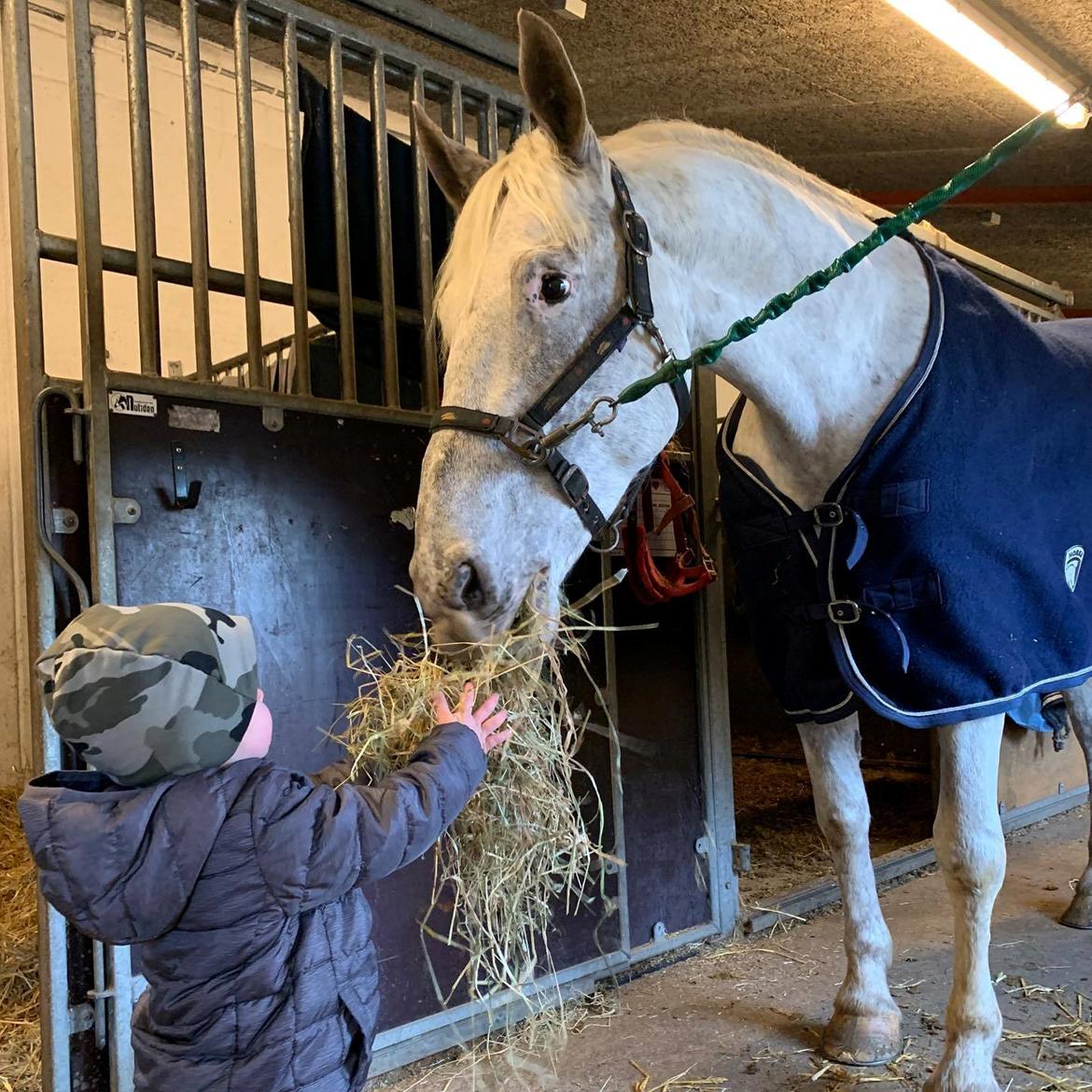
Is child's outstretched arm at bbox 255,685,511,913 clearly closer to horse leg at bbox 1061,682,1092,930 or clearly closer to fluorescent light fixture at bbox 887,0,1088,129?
horse leg at bbox 1061,682,1092,930

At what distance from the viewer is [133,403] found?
156 centimetres

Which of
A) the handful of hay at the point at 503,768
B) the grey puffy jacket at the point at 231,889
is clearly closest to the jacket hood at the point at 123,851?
the grey puffy jacket at the point at 231,889

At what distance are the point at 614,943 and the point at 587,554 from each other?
37.1 inches

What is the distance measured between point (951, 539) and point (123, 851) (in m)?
1.32

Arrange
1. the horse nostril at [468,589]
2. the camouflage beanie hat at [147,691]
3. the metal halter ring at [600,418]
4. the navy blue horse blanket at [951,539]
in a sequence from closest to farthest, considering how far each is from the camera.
A: 1. the camouflage beanie hat at [147,691]
2. the horse nostril at [468,589]
3. the metal halter ring at [600,418]
4. the navy blue horse blanket at [951,539]

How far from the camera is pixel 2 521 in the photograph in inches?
143

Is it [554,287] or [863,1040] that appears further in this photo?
[863,1040]

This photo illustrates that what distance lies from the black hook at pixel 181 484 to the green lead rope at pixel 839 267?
2.54ft

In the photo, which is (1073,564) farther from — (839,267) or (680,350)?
(680,350)

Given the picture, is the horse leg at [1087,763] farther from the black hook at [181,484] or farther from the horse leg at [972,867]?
the black hook at [181,484]

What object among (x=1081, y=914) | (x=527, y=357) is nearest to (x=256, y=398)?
(x=527, y=357)

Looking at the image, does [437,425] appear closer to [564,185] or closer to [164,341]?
[564,185]

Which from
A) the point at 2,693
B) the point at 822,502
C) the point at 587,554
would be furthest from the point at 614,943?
the point at 2,693

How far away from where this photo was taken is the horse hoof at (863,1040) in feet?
5.87
